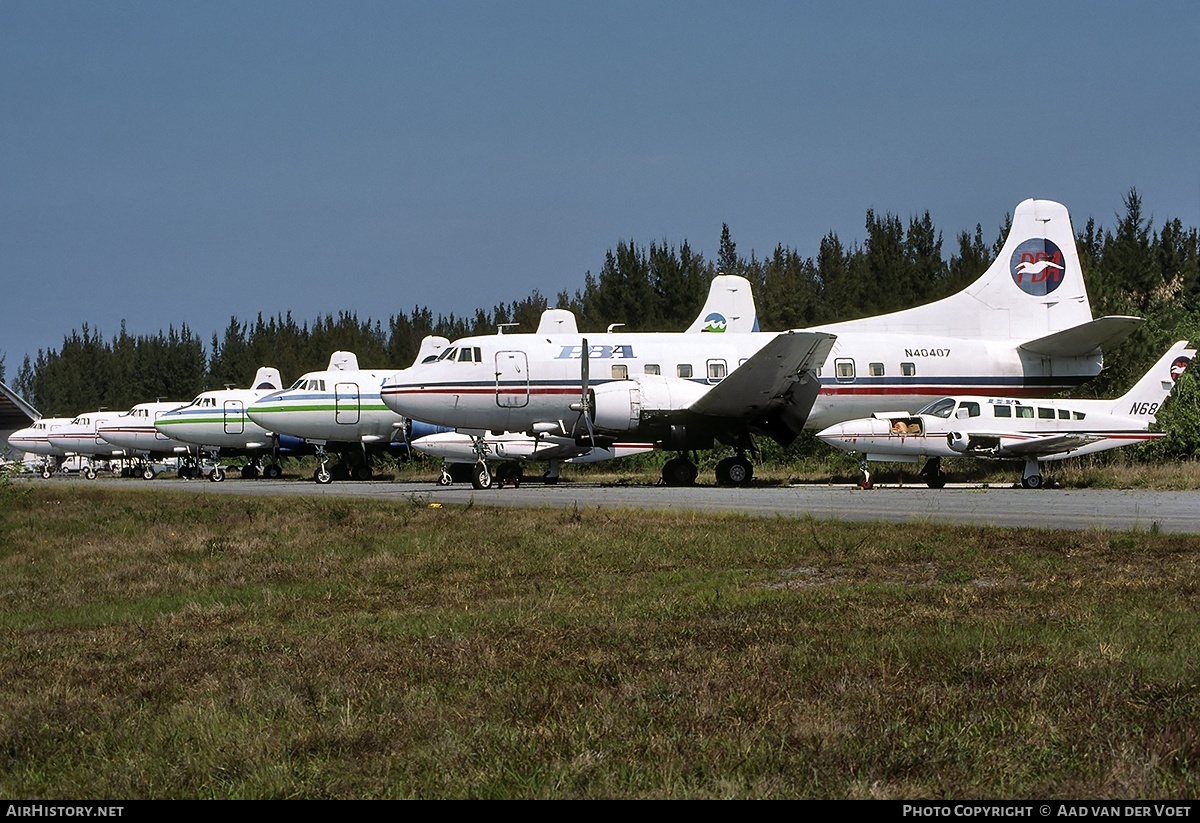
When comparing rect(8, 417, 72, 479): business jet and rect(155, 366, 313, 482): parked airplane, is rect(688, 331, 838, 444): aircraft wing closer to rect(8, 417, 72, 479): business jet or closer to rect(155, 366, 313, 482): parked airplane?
rect(155, 366, 313, 482): parked airplane

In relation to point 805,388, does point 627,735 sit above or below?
below

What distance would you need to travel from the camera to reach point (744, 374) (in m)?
27.2

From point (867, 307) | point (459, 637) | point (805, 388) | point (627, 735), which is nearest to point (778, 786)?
point (627, 735)

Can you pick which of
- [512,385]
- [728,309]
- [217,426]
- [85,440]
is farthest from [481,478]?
[85,440]

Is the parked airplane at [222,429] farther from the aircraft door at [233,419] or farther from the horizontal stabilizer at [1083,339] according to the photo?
the horizontal stabilizer at [1083,339]

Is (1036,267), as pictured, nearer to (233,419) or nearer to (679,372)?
(679,372)

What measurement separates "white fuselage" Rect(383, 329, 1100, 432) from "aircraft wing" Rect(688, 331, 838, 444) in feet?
2.87

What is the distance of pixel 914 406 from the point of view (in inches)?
1219

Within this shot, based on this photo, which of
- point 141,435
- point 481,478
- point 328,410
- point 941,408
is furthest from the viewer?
point 141,435

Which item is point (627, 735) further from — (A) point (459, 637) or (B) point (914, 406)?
(B) point (914, 406)

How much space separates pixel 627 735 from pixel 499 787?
852mm

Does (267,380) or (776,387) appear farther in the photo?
(267,380)

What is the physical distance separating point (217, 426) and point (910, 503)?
3326 centimetres
